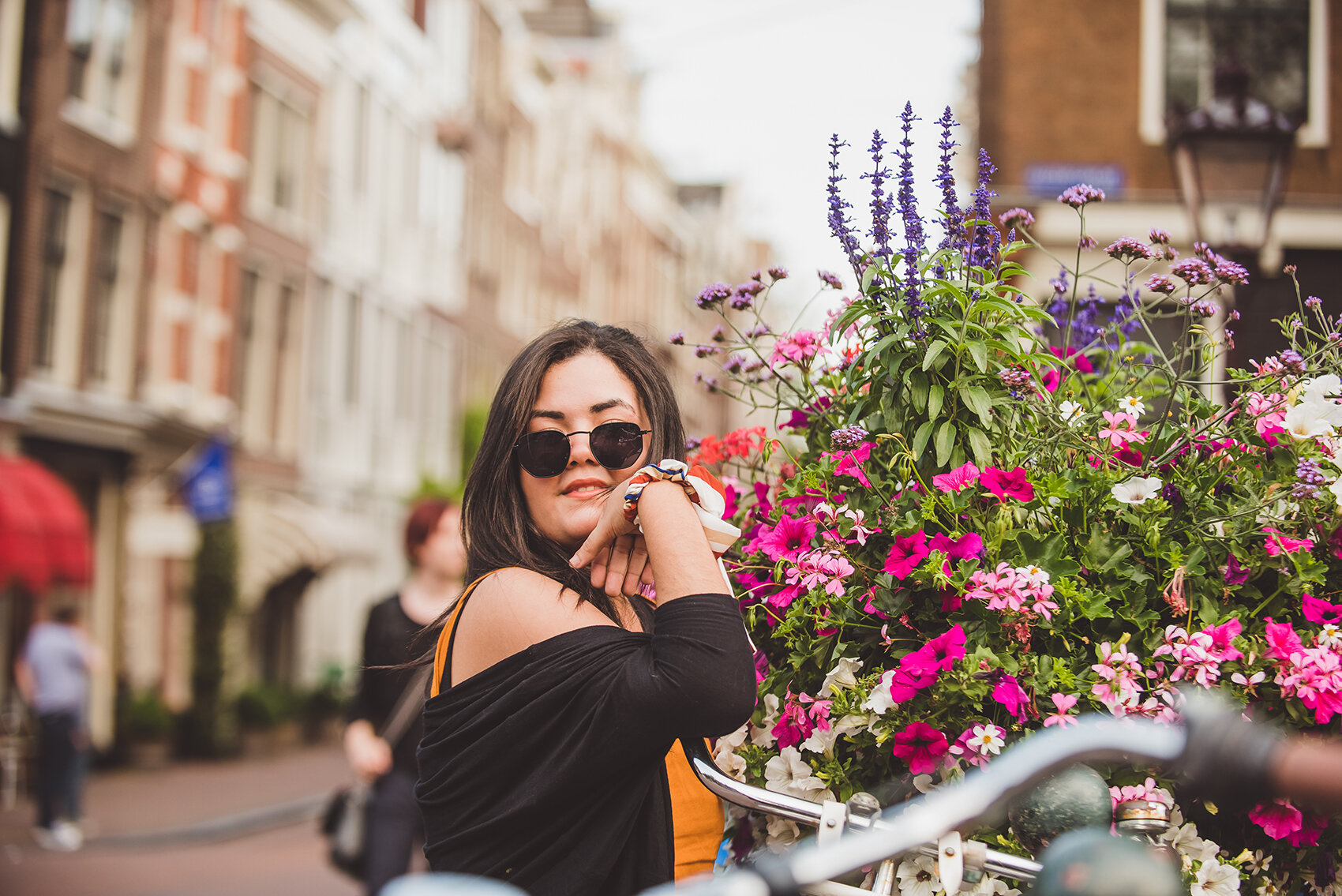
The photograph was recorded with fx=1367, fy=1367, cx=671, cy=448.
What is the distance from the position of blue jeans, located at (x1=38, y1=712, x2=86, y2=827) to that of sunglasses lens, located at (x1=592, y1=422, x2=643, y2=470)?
1066cm

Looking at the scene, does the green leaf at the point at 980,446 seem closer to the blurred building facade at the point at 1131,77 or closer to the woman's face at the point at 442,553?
the woman's face at the point at 442,553

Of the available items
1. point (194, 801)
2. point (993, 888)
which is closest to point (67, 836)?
point (194, 801)

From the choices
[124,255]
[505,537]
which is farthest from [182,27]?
[505,537]

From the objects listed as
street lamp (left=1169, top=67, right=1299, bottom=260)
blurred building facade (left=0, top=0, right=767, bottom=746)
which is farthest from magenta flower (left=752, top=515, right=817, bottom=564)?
blurred building facade (left=0, top=0, right=767, bottom=746)

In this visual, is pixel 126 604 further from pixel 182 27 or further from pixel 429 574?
pixel 429 574

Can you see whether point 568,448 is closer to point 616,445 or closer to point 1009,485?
point 616,445

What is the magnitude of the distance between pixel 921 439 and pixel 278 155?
20.0 m

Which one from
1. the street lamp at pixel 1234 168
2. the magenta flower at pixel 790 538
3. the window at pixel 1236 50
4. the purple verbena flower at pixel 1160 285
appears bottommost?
the magenta flower at pixel 790 538

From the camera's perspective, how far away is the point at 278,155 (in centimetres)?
2041

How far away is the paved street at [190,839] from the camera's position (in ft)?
31.6

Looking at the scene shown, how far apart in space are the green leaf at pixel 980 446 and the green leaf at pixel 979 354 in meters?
0.09

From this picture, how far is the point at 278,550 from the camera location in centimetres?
1931

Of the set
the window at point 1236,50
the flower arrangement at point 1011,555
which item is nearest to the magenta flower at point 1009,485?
the flower arrangement at point 1011,555

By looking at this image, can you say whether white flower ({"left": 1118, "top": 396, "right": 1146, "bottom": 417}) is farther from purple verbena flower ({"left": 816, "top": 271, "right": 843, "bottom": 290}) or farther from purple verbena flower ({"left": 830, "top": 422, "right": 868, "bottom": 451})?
purple verbena flower ({"left": 816, "top": 271, "right": 843, "bottom": 290})
